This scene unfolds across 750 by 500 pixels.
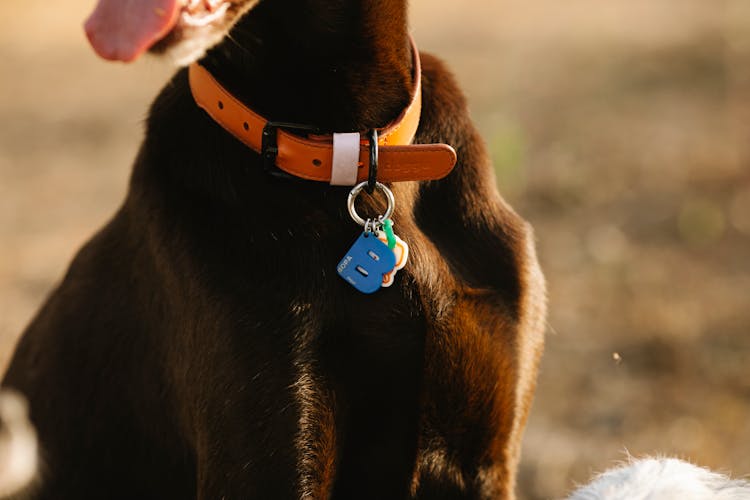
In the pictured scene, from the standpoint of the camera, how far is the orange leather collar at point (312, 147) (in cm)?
230

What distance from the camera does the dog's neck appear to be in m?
2.31

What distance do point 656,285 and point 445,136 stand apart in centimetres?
250

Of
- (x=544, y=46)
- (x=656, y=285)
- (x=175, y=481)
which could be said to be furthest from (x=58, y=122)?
(x=175, y=481)

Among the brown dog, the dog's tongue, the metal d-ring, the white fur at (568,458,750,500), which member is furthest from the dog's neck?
the white fur at (568,458,750,500)

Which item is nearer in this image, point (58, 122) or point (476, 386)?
point (476, 386)

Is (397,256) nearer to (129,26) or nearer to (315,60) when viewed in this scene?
(315,60)

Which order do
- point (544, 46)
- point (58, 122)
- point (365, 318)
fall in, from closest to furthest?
point (365, 318)
point (58, 122)
point (544, 46)

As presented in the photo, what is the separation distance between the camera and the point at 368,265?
2.29 meters

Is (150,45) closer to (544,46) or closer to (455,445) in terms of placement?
(455,445)

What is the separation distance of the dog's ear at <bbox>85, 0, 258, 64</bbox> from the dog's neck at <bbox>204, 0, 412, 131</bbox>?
19cm

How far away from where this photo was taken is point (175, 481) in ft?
8.48

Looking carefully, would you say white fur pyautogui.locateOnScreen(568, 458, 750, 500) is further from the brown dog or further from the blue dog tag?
the blue dog tag

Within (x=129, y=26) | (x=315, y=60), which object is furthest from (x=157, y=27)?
(x=315, y=60)

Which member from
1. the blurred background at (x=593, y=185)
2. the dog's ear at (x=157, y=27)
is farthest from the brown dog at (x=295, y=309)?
the blurred background at (x=593, y=185)
